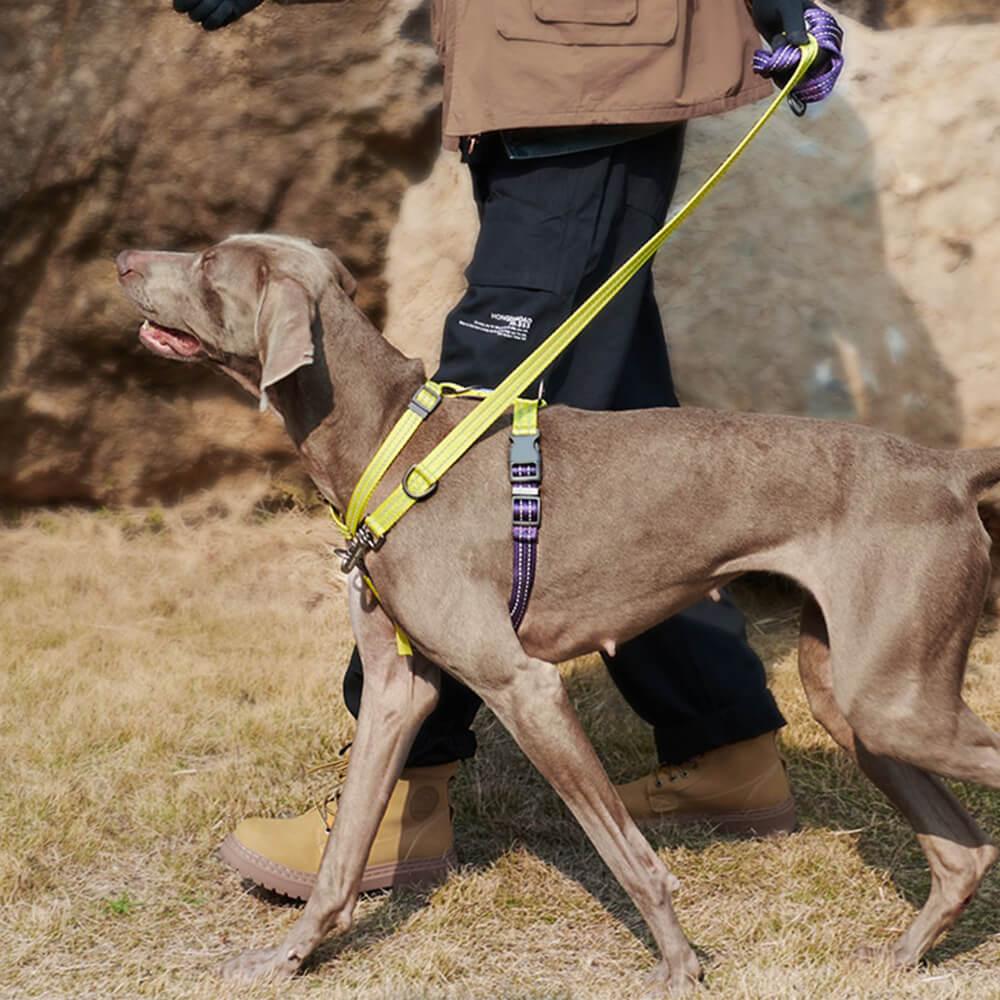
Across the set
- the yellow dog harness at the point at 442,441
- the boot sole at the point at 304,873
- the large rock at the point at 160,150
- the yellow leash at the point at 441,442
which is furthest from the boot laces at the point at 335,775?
the large rock at the point at 160,150

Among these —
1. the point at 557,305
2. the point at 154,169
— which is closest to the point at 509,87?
the point at 557,305

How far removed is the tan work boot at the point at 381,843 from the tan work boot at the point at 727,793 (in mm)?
644

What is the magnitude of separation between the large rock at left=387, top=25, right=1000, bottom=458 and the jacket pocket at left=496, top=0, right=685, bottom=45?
2177mm

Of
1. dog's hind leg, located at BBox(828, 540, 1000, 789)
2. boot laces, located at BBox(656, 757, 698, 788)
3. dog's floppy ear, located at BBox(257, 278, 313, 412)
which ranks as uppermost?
dog's floppy ear, located at BBox(257, 278, 313, 412)

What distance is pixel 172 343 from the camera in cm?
393

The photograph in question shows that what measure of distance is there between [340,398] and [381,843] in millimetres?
1249

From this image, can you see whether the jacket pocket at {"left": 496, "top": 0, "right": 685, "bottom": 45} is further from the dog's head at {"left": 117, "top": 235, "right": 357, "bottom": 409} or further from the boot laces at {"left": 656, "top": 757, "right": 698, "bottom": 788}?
the boot laces at {"left": 656, "top": 757, "right": 698, "bottom": 788}

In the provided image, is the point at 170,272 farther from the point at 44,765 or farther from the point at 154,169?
the point at 154,169

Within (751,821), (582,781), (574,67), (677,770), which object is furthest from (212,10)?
(751,821)

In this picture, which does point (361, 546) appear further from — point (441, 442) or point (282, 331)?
point (282, 331)

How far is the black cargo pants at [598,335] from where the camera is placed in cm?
404

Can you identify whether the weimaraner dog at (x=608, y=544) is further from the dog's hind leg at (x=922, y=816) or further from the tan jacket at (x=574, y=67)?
the tan jacket at (x=574, y=67)

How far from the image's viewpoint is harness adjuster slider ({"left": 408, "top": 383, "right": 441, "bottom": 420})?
3.87m

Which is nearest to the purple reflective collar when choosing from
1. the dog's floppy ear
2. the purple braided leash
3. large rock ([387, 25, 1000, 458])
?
the dog's floppy ear
